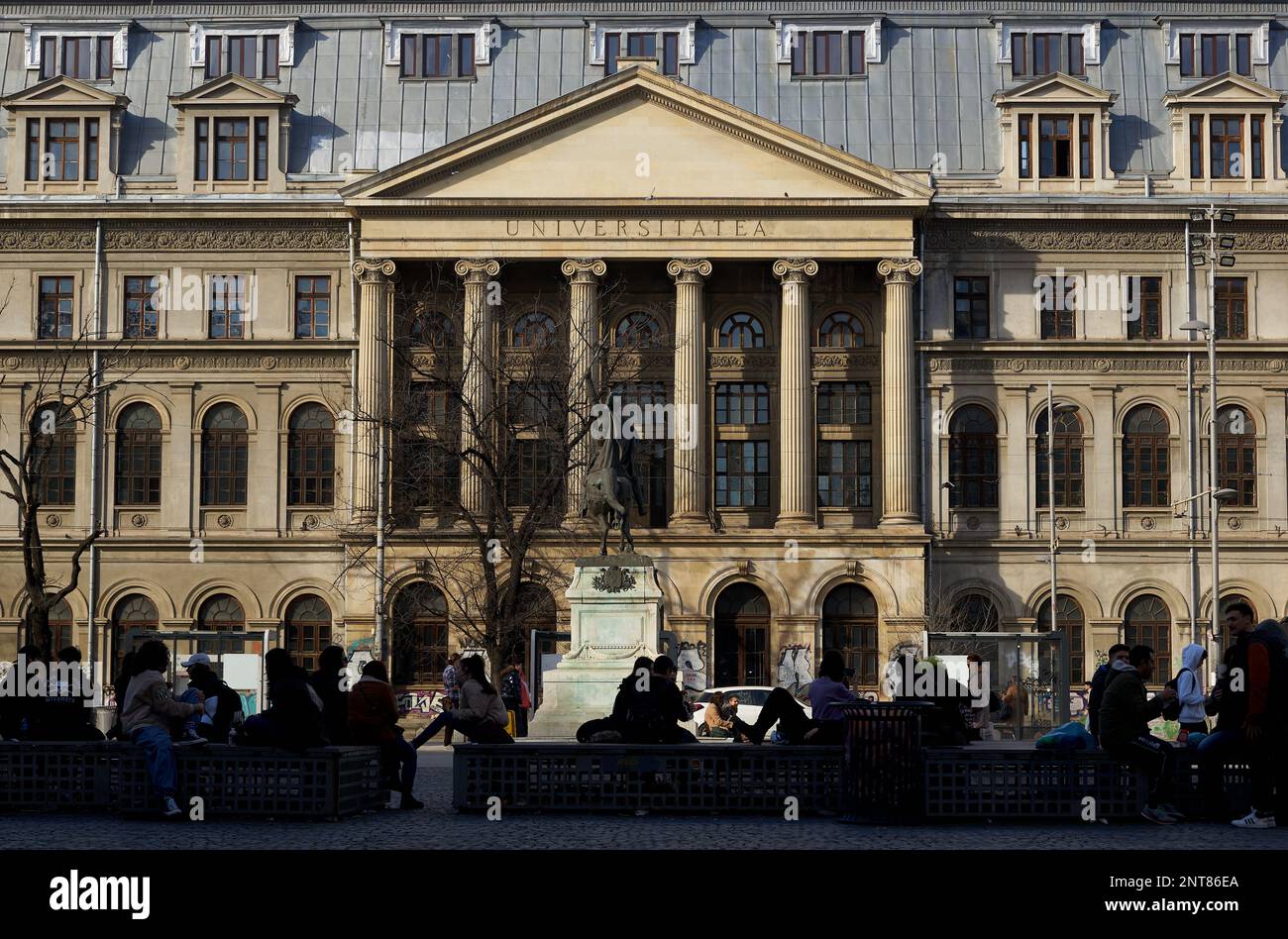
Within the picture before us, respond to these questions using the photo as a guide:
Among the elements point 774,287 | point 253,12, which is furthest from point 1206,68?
point 253,12

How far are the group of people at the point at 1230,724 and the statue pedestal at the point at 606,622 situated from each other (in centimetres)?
1570

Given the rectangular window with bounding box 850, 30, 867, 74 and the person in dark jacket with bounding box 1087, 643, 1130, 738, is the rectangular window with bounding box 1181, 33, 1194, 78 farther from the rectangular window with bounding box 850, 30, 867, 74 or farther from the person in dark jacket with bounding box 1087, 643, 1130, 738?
the person in dark jacket with bounding box 1087, 643, 1130, 738

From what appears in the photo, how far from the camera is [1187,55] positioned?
73.8 meters

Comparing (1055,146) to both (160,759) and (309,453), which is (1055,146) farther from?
(160,759)

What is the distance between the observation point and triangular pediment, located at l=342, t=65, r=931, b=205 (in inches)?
2635

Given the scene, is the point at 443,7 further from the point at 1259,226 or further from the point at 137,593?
the point at 1259,226

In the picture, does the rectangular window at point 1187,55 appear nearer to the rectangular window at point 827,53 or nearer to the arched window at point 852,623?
the rectangular window at point 827,53

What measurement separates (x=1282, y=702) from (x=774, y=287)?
1916 inches

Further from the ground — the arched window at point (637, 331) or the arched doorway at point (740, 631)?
the arched window at point (637, 331)

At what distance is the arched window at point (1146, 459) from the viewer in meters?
69.9

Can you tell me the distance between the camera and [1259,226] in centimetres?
7006

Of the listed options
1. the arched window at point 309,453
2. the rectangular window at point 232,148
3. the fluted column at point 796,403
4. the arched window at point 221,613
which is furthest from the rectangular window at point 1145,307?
the arched window at point 221,613

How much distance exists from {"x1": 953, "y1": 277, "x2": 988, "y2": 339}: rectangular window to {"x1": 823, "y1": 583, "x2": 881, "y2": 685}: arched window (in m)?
9.74

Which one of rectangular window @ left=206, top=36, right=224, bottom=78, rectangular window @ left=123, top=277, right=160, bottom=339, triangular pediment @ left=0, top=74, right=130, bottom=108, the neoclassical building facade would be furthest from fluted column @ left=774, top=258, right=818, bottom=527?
triangular pediment @ left=0, top=74, right=130, bottom=108
